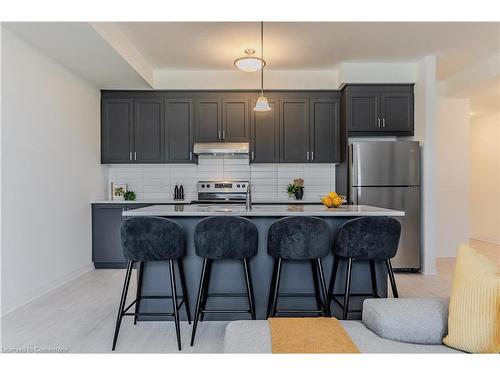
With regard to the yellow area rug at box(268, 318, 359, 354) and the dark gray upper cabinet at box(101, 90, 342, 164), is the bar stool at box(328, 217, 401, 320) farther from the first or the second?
the dark gray upper cabinet at box(101, 90, 342, 164)

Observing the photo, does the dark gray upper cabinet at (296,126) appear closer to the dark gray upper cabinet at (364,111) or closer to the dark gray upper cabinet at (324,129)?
the dark gray upper cabinet at (324,129)

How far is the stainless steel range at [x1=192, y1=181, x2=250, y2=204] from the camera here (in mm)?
5180

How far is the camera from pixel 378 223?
8.37ft

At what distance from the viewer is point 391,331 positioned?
1.62 metres

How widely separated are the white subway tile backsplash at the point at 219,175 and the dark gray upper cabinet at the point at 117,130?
345mm

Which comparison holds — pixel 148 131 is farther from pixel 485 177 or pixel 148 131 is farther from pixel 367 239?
pixel 485 177

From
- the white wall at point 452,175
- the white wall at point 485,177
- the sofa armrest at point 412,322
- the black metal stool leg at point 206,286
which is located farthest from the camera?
the white wall at point 485,177

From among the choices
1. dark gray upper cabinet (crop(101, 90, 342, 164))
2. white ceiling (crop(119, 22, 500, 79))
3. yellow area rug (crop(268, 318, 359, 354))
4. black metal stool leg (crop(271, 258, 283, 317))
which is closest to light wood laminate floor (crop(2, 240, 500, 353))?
black metal stool leg (crop(271, 258, 283, 317))

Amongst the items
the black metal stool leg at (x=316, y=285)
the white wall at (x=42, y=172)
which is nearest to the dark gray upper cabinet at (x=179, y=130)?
the white wall at (x=42, y=172)

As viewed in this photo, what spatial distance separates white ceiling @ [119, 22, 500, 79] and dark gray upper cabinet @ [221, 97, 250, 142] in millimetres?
505

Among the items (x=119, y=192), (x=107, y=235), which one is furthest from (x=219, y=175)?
(x=107, y=235)

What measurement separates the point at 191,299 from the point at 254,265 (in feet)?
1.91

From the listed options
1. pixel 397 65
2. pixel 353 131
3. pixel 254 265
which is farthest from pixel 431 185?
pixel 254 265

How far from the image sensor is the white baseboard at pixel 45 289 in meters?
3.13
